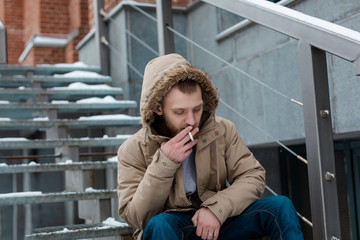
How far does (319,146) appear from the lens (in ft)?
6.20

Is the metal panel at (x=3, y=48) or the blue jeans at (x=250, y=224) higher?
the metal panel at (x=3, y=48)

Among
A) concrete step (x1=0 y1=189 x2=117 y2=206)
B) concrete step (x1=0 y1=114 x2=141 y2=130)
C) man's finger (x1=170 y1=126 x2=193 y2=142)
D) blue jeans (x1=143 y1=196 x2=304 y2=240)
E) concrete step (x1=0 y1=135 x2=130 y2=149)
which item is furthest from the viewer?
concrete step (x1=0 y1=114 x2=141 y2=130)

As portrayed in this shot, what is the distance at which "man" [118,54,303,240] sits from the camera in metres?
1.85

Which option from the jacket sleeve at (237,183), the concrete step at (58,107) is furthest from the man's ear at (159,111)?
the concrete step at (58,107)

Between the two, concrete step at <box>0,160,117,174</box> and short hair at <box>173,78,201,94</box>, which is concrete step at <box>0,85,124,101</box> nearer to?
concrete step at <box>0,160,117,174</box>

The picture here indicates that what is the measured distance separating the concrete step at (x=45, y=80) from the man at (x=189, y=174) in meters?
2.59

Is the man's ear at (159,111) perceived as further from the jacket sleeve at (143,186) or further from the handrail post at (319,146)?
the handrail post at (319,146)

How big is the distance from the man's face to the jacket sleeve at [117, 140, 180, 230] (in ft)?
0.47

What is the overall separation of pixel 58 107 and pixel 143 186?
7.36 feet

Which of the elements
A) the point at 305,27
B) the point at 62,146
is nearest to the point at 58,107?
the point at 62,146

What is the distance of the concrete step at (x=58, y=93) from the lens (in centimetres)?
415

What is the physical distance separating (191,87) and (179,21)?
3.06 meters

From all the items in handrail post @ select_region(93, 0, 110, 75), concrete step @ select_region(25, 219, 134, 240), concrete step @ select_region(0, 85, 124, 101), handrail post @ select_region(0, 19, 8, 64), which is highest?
handrail post @ select_region(93, 0, 110, 75)

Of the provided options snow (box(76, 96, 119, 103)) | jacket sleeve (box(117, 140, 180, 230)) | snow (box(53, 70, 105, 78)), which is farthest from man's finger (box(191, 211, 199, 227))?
snow (box(53, 70, 105, 78))
